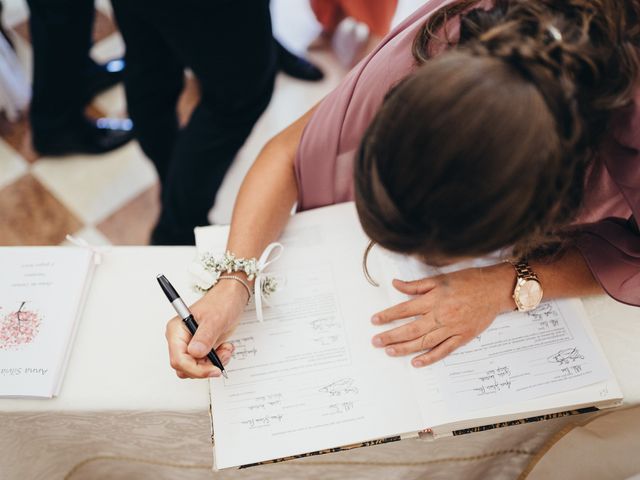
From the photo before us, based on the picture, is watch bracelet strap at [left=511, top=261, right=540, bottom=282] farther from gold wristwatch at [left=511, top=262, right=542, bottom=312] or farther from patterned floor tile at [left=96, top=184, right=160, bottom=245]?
patterned floor tile at [left=96, top=184, right=160, bottom=245]

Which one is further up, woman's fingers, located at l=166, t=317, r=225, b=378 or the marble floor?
woman's fingers, located at l=166, t=317, r=225, b=378

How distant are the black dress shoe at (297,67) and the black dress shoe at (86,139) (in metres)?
0.59

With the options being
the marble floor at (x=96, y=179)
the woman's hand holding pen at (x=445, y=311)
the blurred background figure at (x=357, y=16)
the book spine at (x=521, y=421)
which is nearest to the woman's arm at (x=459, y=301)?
the woman's hand holding pen at (x=445, y=311)

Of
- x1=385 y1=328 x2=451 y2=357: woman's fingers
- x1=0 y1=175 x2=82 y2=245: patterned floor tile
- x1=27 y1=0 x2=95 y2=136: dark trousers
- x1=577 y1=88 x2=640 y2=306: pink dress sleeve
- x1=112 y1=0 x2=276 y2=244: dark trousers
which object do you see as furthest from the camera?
x1=0 y1=175 x2=82 y2=245: patterned floor tile

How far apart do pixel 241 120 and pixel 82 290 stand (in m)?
0.60

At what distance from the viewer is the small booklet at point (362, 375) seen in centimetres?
75

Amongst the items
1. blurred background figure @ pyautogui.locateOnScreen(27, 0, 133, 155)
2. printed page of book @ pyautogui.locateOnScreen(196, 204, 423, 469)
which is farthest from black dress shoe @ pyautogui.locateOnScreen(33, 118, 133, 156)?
printed page of book @ pyautogui.locateOnScreen(196, 204, 423, 469)

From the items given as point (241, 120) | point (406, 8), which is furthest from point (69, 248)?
point (406, 8)

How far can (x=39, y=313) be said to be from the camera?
0.82 meters

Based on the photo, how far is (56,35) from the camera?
1429mm

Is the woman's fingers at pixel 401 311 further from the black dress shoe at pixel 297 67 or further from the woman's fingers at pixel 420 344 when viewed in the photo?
the black dress shoe at pixel 297 67

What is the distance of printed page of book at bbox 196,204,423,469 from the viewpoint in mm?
741

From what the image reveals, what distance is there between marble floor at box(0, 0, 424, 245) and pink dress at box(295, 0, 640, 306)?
0.85 m

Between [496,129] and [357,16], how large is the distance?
1.56 metres
